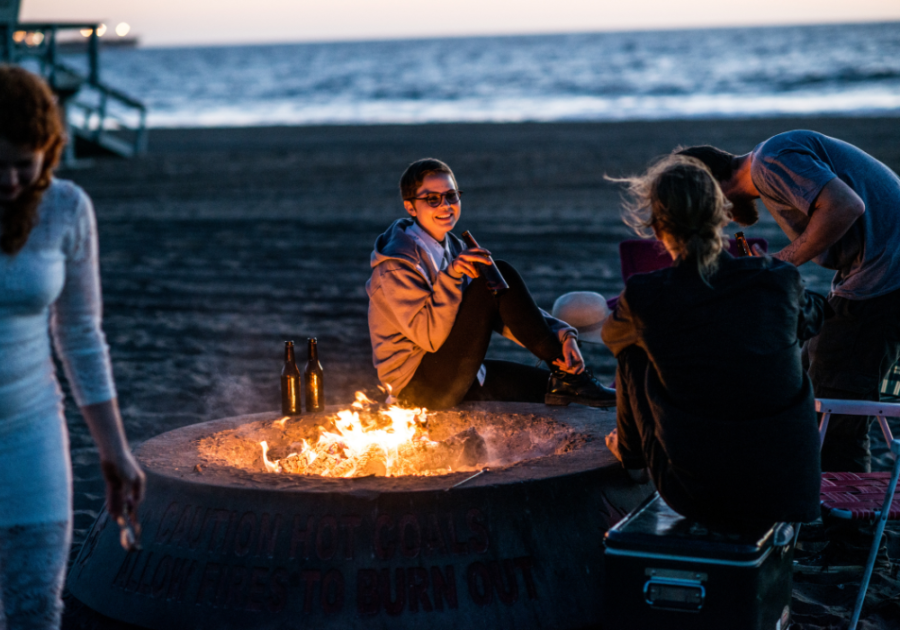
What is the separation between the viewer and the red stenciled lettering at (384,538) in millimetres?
3469

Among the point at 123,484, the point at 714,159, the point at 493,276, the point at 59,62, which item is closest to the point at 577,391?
the point at 493,276

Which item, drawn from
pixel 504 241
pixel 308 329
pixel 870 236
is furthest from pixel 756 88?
Answer: pixel 870 236

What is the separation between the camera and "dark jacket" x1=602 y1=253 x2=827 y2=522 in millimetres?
3049

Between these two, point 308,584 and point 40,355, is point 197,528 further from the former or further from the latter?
point 40,355

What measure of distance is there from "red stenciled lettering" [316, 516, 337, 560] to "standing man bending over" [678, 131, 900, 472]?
87.4 inches

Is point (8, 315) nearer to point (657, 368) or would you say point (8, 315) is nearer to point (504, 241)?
point (657, 368)

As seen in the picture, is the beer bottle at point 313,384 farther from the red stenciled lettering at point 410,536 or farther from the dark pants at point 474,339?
the red stenciled lettering at point 410,536

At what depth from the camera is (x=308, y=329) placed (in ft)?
29.7

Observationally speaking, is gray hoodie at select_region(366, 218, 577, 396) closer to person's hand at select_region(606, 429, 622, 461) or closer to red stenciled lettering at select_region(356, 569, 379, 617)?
person's hand at select_region(606, 429, 622, 461)

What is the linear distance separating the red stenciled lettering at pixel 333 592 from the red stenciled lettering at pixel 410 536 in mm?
242

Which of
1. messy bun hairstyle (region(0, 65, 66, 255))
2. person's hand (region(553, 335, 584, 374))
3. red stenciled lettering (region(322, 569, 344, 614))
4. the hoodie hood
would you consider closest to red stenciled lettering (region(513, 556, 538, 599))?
red stenciled lettering (region(322, 569, 344, 614))

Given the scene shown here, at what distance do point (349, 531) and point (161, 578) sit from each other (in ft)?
2.46

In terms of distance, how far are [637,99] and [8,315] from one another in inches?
1825

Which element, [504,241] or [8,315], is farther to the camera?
[504,241]
